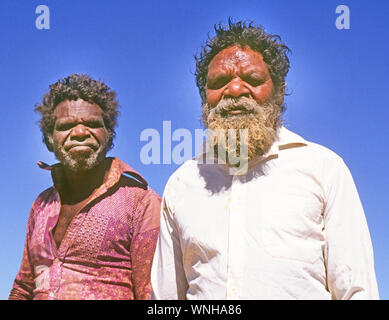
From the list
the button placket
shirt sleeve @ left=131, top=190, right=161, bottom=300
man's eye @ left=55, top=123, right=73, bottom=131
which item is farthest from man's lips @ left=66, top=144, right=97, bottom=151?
the button placket

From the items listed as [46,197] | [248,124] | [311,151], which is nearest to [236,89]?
[248,124]

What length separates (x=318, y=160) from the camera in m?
2.82

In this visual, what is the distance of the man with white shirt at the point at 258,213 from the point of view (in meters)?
2.55

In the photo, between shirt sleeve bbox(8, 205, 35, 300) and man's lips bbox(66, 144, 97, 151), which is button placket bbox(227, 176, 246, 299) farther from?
shirt sleeve bbox(8, 205, 35, 300)

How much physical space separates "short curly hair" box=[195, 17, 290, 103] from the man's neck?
1.33 meters

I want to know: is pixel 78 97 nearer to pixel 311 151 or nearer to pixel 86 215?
pixel 86 215

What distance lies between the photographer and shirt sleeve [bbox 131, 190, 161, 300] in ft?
13.0

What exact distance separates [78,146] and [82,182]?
0.34 meters

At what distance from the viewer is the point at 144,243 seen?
4.05 metres

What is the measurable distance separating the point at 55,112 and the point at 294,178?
2.68 m
